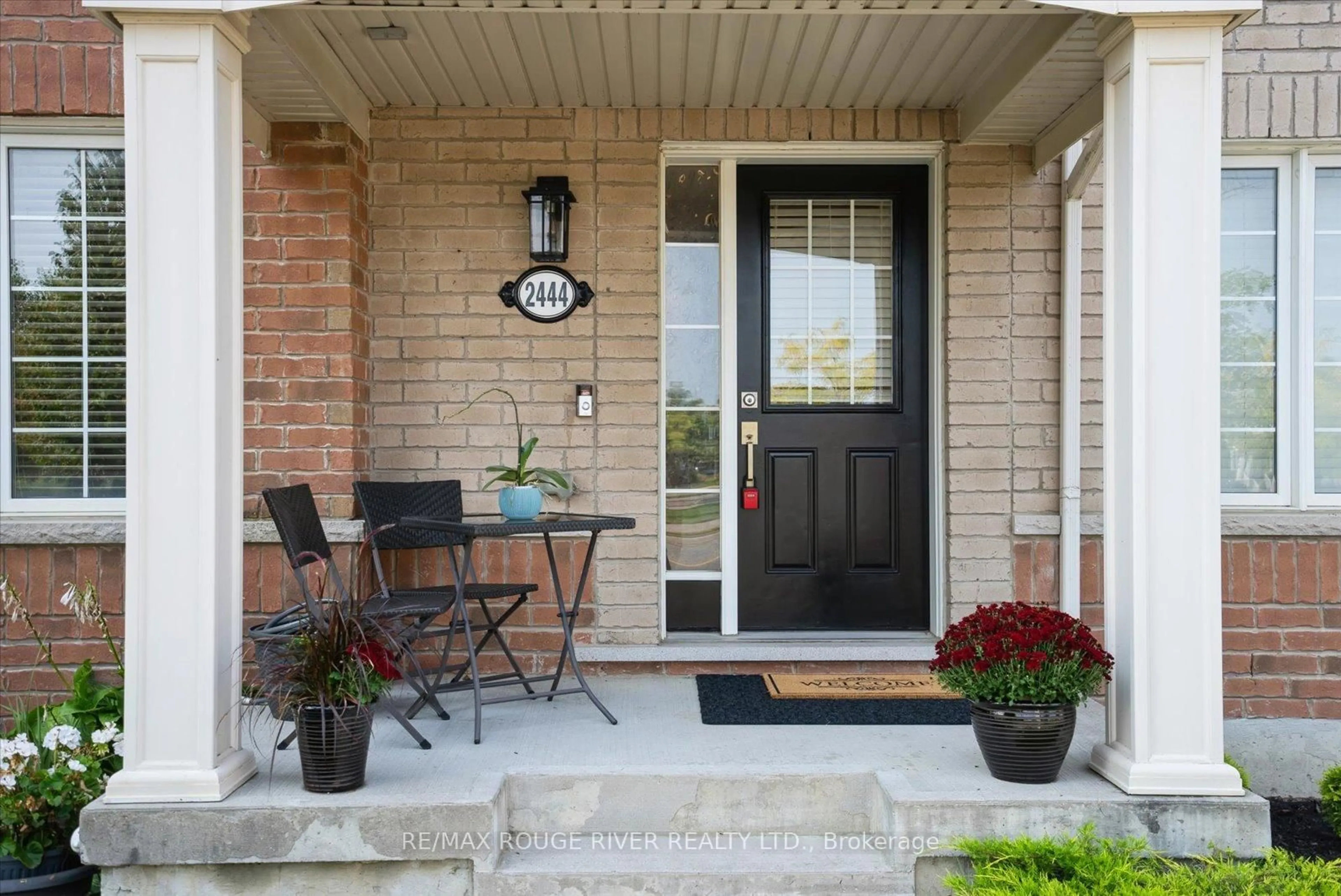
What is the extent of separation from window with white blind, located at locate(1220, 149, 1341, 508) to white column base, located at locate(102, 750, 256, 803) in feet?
13.1

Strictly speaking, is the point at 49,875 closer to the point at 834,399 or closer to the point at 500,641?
the point at 500,641

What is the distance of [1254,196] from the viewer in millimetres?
4676

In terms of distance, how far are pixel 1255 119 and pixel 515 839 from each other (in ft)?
13.0

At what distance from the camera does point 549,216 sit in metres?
4.60

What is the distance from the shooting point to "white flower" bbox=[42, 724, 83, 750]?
137 inches

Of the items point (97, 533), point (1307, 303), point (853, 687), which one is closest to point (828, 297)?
point (853, 687)

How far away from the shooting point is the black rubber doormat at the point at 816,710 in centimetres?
388

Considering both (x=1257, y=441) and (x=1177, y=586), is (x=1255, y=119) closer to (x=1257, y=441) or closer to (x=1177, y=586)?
(x=1257, y=441)

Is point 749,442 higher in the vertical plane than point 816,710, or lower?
higher

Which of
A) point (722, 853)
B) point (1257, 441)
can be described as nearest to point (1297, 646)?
point (1257, 441)

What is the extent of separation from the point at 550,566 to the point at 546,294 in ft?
3.80

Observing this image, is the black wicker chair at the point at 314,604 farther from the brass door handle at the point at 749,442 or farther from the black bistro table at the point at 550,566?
the brass door handle at the point at 749,442

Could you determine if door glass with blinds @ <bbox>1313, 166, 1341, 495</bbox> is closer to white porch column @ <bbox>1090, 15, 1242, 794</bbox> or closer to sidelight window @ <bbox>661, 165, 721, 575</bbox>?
white porch column @ <bbox>1090, 15, 1242, 794</bbox>

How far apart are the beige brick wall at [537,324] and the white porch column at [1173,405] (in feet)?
5.56
